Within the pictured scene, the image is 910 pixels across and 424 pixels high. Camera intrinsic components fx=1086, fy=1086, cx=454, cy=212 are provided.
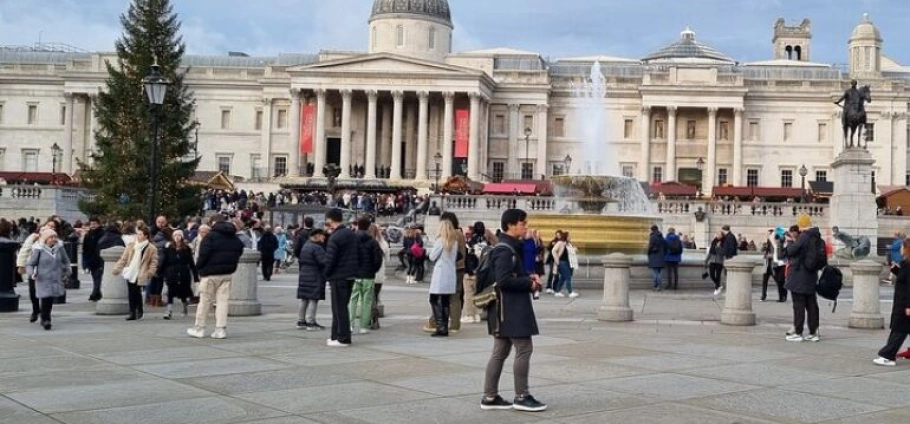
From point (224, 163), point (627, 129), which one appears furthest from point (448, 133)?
point (224, 163)

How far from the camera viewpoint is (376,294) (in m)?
18.4

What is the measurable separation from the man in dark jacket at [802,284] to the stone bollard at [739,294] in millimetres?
2251

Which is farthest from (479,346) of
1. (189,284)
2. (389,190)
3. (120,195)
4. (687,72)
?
(687,72)

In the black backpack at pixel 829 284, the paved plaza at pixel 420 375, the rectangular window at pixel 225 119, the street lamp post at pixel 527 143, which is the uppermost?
the rectangular window at pixel 225 119

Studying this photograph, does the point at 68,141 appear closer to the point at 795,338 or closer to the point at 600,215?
the point at 600,215

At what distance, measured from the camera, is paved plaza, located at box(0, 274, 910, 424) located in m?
10.4

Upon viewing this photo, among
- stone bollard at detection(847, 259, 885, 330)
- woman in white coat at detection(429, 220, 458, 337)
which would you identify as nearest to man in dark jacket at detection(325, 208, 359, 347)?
woman in white coat at detection(429, 220, 458, 337)

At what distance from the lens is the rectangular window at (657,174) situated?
94812mm

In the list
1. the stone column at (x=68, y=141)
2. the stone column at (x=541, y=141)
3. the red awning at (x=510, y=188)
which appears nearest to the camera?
the red awning at (x=510, y=188)

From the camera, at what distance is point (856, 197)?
37.2m

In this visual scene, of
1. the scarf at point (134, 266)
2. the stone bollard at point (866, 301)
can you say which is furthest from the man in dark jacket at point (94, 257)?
the stone bollard at point (866, 301)

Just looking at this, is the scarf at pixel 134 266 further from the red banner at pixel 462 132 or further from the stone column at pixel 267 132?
the stone column at pixel 267 132

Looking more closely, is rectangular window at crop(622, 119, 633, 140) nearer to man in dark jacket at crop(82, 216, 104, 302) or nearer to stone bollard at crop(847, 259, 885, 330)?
man in dark jacket at crop(82, 216, 104, 302)

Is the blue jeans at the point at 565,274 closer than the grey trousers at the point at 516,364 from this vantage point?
No
